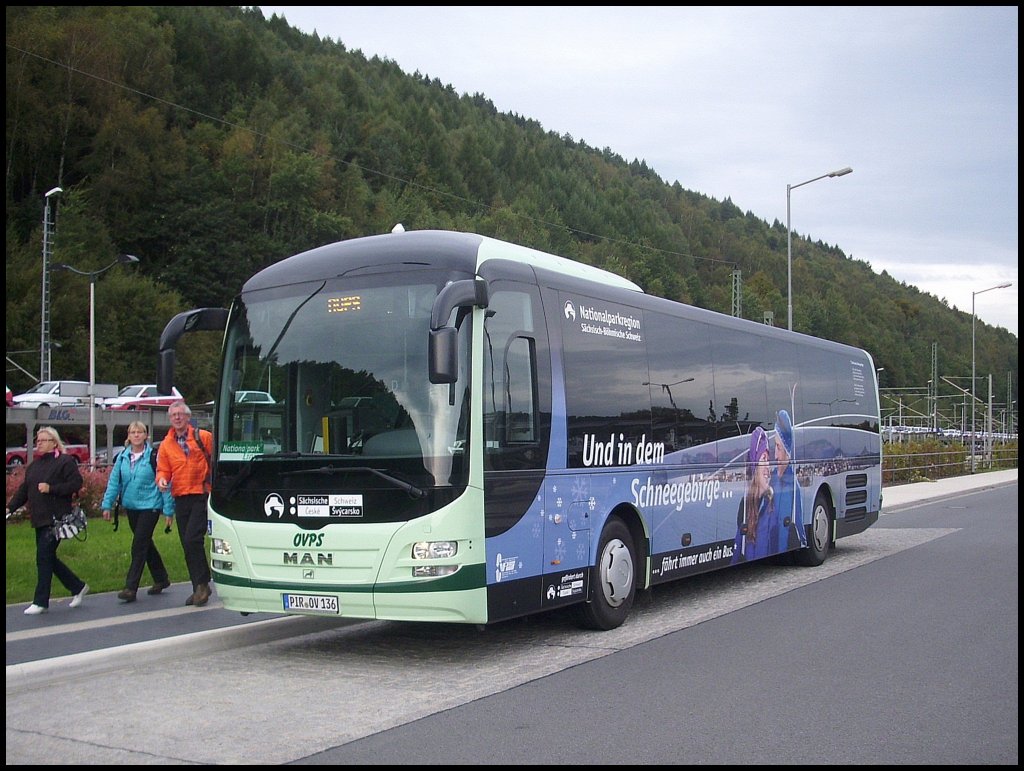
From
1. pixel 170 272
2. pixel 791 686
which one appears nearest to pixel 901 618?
pixel 791 686

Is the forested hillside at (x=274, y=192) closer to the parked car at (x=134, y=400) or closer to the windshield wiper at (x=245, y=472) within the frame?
the parked car at (x=134, y=400)

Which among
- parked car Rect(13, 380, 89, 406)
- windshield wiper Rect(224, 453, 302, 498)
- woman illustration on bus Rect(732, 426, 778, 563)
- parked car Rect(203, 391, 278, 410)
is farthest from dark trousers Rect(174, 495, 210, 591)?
parked car Rect(13, 380, 89, 406)

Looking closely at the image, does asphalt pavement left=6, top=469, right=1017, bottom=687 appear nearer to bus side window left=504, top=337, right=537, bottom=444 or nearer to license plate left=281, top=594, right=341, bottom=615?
license plate left=281, top=594, right=341, bottom=615

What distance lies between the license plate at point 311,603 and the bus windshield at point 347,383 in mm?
1043

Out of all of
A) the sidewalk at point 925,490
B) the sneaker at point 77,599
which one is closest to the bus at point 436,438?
the sneaker at point 77,599

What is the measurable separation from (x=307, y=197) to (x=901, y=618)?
80458 millimetres

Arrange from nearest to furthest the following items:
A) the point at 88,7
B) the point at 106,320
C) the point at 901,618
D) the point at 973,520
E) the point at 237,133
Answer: the point at 901,618 → the point at 973,520 → the point at 106,320 → the point at 88,7 → the point at 237,133

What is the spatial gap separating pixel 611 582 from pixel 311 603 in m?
2.97

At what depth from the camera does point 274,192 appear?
85.5 meters

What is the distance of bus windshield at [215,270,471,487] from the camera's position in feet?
27.4

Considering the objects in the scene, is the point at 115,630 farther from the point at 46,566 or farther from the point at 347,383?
the point at 347,383

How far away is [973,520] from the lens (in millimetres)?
23688

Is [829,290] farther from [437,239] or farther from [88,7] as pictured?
[437,239]

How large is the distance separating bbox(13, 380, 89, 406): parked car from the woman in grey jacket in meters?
34.3
